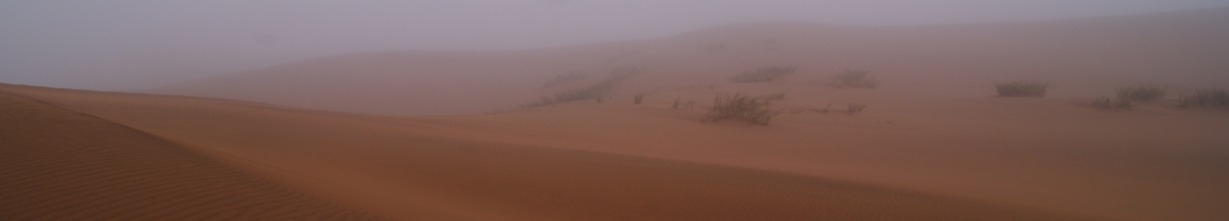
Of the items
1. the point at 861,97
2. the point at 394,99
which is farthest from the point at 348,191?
the point at 394,99

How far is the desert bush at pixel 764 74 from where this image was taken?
17.4 m

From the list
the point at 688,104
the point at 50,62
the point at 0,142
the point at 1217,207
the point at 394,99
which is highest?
the point at 50,62

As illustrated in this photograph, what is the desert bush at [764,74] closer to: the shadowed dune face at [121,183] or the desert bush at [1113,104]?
the desert bush at [1113,104]

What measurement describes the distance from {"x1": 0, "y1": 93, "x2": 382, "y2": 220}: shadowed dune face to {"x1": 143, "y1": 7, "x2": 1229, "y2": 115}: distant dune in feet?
49.9

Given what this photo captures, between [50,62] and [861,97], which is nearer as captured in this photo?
[861,97]

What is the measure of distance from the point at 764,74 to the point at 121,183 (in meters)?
17.6

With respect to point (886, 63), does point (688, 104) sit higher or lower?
lower

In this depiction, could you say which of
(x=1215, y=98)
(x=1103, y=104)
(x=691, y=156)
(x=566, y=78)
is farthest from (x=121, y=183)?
(x=566, y=78)

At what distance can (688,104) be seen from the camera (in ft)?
34.1

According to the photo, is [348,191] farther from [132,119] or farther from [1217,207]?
[1217,207]

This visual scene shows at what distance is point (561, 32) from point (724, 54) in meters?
50.3

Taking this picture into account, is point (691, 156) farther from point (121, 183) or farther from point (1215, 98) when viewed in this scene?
point (1215, 98)

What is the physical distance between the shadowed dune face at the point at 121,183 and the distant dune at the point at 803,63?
15.2 metres

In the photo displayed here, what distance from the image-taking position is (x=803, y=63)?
71.3 ft
